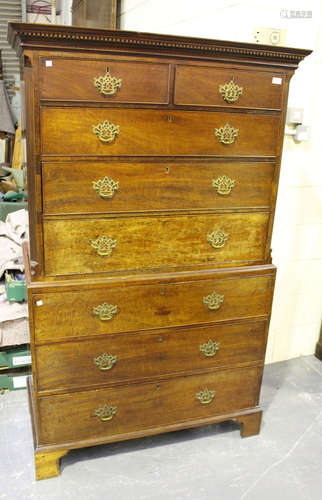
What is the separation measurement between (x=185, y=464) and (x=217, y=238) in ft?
3.52

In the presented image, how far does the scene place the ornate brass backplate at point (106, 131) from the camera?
1.80 metres

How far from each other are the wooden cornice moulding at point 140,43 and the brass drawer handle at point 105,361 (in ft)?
4.06

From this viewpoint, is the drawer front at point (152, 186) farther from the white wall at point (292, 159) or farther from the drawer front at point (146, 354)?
the white wall at point (292, 159)

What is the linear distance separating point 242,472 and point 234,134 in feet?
5.01

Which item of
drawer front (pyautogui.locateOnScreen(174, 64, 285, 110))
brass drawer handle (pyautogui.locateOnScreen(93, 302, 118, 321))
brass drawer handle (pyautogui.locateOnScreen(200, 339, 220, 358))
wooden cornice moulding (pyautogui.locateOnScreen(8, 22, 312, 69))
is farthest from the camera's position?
brass drawer handle (pyautogui.locateOnScreen(200, 339, 220, 358))

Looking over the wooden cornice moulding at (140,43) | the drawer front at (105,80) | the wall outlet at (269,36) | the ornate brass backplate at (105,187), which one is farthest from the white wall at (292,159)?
the ornate brass backplate at (105,187)

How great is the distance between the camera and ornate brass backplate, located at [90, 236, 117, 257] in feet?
6.30

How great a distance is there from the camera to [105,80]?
176cm

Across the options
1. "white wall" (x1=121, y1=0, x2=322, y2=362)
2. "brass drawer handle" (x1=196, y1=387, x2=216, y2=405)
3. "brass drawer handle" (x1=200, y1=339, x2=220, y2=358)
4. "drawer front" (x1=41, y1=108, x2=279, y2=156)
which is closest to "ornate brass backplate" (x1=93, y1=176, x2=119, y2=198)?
"drawer front" (x1=41, y1=108, x2=279, y2=156)

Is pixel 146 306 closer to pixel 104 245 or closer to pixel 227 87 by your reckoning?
pixel 104 245

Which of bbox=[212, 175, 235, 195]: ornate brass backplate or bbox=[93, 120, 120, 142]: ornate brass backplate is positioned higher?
bbox=[93, 120, 120, 142]: ornate brass backplate

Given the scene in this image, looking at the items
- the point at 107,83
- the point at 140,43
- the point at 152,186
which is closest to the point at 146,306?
the point at 152,186

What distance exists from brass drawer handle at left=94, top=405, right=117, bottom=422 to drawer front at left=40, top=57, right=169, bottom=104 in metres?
1.32

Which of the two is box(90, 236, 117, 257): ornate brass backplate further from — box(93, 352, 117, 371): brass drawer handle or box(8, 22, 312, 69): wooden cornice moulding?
box(8, 22, 312, 69): wooden cornice moulding
